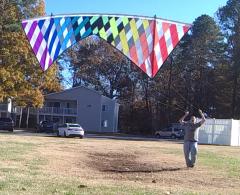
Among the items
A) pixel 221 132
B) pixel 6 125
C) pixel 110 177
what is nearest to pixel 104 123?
pixel 6 125

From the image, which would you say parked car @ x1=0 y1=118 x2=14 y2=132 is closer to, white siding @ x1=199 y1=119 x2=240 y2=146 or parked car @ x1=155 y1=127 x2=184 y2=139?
white siding @ x1=199 y1=119 x2=240 y2=146

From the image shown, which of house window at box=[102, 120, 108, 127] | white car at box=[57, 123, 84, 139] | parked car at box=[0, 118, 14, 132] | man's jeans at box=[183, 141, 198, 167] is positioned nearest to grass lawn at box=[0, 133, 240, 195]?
man's jeans at box=[183, 141, 198, 167]

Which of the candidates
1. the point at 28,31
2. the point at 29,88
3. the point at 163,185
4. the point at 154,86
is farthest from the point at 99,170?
the point at 154,86

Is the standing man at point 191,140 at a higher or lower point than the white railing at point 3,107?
lower

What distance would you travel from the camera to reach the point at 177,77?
94.0 m

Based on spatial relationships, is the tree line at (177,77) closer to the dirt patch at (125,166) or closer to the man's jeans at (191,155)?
the dirt patch at (125,166)

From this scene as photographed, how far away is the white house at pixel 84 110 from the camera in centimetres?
8762

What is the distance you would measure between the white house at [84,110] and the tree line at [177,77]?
3016mm

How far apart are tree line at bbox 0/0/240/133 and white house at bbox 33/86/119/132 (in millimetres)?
3016

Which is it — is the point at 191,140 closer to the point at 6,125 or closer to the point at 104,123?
the point at 6,125

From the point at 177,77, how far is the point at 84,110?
52.9 ft

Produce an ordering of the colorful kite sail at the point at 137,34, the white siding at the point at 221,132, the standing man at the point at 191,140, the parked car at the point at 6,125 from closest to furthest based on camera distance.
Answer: the colorful kite sail at the point at 137,34 → the standing man at the point at 191,140 → the white siding at the point at 221,132 → the parked car at the point at 6,125

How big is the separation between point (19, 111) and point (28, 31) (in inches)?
3021

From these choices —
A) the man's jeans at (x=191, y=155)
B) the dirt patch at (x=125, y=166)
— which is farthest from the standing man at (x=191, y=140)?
the dirt patch at (x=125, y=166)
